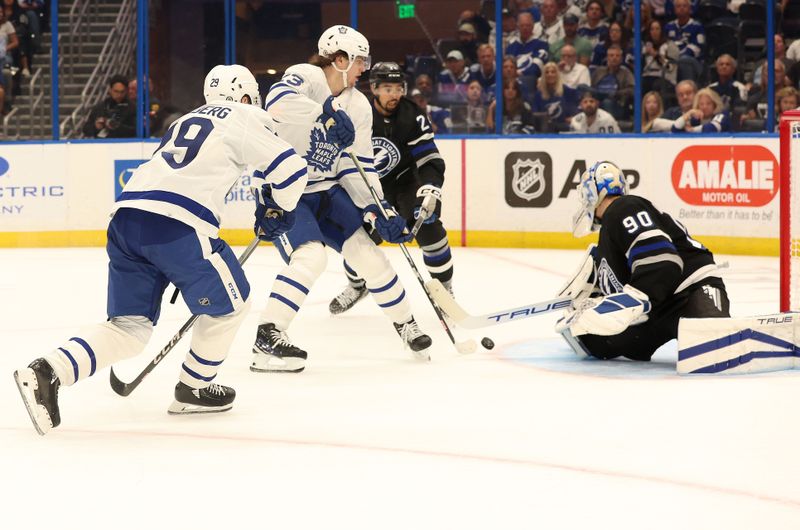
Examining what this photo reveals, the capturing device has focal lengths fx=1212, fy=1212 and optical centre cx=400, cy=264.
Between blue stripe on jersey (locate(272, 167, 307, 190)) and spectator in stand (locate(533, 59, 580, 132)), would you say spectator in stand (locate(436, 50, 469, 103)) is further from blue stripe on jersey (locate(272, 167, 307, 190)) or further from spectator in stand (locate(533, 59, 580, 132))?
blue stripe on jersey (locate(272, 167, 307, 190))

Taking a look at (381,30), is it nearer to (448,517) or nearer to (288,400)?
(288,400)

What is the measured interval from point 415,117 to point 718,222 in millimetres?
3003

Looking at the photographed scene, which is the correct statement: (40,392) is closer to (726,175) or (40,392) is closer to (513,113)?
(726,175)

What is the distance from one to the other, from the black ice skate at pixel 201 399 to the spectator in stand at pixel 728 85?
5430 mm

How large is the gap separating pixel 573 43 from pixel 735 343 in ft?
16.9

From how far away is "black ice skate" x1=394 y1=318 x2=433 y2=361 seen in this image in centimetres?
419

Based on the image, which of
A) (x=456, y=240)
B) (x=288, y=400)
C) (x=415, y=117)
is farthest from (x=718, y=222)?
(x=288, y=400)

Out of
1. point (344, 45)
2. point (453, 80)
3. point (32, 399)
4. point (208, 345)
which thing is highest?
point (453, 80)

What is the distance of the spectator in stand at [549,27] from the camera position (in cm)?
866

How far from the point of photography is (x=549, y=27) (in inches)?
342

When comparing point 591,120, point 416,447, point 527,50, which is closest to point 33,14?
point 527,50

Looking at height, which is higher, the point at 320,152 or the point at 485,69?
the point at 485,69

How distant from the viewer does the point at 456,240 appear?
8.30m

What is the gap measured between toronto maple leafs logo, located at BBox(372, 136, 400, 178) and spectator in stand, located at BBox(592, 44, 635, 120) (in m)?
3.39
